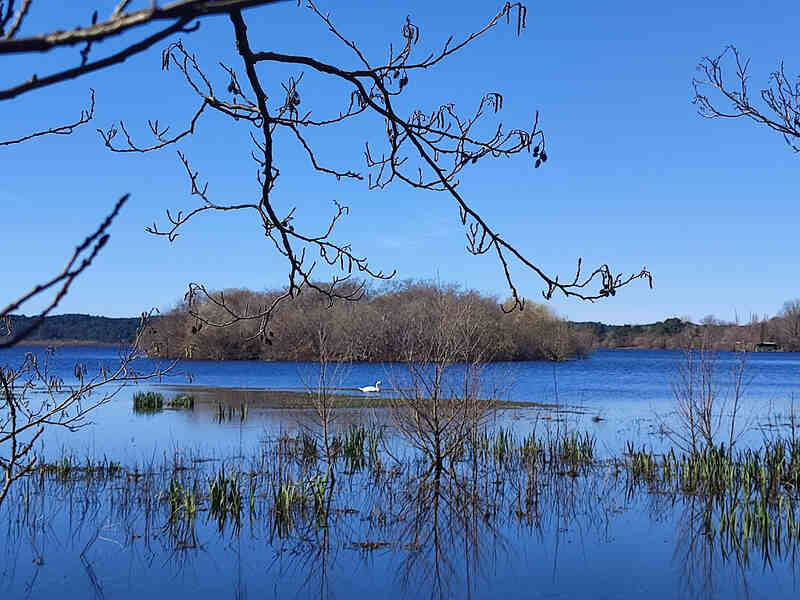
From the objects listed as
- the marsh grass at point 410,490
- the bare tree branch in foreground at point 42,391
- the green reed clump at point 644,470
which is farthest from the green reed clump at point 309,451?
the bare tree branch in foreground at point 42,391

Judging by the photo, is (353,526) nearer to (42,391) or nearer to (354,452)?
(354,452)

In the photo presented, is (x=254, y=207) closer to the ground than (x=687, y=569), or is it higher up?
higher up

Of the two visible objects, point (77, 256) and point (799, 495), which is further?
point (799, 495)

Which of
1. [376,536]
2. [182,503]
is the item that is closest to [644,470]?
[376,536]

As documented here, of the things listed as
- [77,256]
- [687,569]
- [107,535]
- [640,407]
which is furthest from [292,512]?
[640,407]

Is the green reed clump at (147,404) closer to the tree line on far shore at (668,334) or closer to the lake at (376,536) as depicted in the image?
the lake at (376,536)

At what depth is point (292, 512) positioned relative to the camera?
32.3 ft

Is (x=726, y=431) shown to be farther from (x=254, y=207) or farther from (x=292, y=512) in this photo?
(x=254, y=207)

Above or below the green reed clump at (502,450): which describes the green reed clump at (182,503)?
below

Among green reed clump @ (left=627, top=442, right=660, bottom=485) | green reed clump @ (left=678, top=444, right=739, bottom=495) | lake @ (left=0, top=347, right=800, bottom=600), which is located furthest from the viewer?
green reed clump @ (left=627, top=442, right=660, bottom=485)

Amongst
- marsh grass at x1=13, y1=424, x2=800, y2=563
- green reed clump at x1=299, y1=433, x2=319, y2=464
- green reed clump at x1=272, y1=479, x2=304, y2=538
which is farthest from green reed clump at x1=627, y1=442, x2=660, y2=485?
→ green reed clump at x1=272, y1=479, x2=304, y2=538

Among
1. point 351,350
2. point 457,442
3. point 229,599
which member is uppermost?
point 351,350

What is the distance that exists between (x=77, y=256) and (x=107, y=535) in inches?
358

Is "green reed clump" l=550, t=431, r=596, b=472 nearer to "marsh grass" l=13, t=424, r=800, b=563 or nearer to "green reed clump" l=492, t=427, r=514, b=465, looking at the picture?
"marsh grass" l=13, t=424, r=800, b=563
